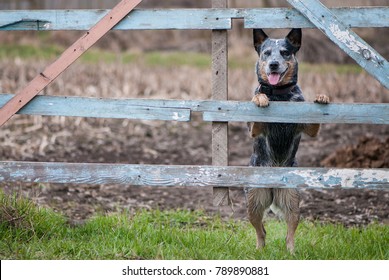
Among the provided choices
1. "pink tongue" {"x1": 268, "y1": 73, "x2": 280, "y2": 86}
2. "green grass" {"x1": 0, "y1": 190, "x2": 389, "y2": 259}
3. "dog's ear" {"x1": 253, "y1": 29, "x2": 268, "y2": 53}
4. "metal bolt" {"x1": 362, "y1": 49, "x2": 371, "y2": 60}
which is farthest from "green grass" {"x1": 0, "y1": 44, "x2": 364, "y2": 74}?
"metal bolt" {"x1": 362, "y1": 49, "x2": 371, "y2": 60}

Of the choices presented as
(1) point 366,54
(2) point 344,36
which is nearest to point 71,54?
(2) point 344,36

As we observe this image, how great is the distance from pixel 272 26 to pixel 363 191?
11.4 feet

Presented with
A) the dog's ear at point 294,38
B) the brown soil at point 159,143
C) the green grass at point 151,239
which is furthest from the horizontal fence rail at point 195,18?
the brown soil at point 159,143

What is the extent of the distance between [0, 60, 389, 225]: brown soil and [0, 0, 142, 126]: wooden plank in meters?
1.63

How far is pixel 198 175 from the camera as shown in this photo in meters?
5.61

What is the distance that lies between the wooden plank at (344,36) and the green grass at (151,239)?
142cm

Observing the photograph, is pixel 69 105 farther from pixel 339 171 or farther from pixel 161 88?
pixel 161 88

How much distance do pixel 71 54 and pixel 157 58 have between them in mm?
12262

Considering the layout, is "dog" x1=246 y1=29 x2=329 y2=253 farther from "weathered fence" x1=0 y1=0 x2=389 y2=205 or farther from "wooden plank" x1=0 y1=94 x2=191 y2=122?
"wooden plank" x1=0 y1=94 x2=191 y2=122

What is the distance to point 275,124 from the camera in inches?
235

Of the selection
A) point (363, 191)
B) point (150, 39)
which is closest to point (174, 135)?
point (363, 191)

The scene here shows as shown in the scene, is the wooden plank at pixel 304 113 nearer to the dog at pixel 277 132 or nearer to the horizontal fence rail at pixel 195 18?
the dog at pixel 277 132

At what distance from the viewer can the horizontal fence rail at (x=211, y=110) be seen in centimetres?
544
